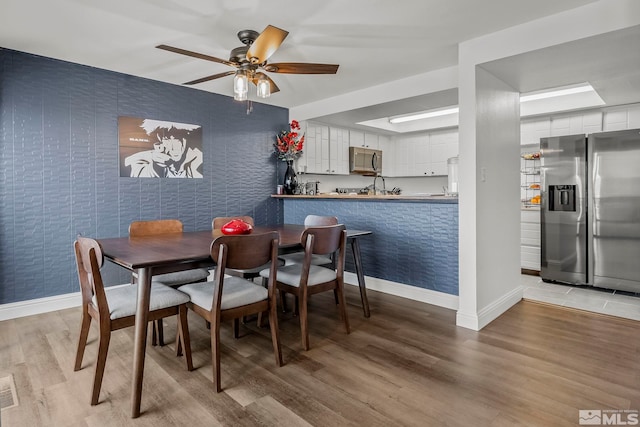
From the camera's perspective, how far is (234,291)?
7.07 feet

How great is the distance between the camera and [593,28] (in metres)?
2.28

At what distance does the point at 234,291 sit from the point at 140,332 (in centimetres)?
54

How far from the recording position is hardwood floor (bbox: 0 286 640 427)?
1721 mm

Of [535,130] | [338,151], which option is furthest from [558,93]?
[338,151]

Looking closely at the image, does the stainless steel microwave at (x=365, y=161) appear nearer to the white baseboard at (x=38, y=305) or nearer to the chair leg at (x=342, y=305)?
the chair leg at (x=342, y=305)

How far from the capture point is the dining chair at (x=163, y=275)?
2539 mm

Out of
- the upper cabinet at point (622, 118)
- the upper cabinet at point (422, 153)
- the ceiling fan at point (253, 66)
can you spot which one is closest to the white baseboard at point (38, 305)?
the ceiling fan at point (253, 66)

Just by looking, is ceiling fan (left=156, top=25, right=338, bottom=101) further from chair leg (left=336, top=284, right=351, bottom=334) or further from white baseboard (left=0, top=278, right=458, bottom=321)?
white baseboard (left=0, top=278, right=458, bottom=321)

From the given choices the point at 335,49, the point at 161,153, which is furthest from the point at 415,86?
the point at 161,153

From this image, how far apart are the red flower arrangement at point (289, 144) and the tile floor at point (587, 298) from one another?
10.6 feet

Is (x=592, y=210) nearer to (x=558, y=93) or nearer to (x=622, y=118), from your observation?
(x=622, y=118)

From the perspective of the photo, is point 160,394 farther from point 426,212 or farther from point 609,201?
point 609,201

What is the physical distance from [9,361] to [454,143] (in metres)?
6.13

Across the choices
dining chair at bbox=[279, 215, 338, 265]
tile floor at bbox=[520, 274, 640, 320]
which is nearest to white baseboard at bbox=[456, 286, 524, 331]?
tile floor at bbox=[520, 274, 640, 320]
